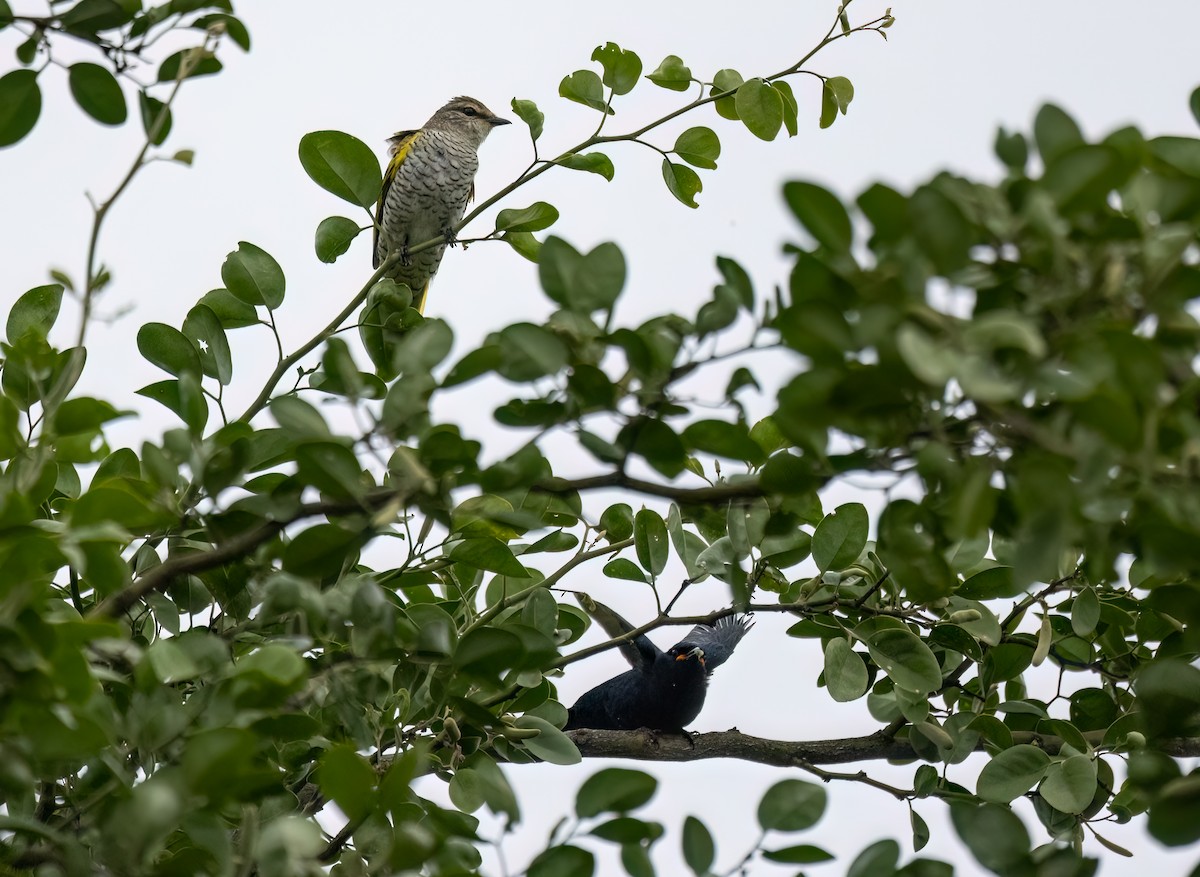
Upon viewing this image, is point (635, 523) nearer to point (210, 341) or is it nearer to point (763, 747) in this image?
point (763, 747)

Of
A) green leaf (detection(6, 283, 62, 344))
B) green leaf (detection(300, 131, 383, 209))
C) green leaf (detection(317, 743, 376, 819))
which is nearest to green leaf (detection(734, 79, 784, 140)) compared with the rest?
green leaf (detection(300, 131, 383, 209))

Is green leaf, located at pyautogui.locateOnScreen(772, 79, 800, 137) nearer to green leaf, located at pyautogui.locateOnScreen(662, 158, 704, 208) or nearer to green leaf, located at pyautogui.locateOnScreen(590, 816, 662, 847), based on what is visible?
green leaf, located at pyautogui.locateOnScreen(662, 158, 704, 208)

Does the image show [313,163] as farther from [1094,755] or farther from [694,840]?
[1094,755]

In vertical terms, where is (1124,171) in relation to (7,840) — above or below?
above

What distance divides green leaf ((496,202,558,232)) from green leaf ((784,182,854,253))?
113cm

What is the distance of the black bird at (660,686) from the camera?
2586 millimetres

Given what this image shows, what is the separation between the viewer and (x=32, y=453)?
4.17 feet

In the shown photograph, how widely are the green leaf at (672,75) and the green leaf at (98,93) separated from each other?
0.95m

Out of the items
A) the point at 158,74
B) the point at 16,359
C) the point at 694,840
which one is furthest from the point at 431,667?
the point at 158,74

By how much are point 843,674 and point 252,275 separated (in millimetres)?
982

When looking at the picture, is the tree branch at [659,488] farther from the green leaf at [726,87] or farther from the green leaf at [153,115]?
the green leaf at [726,87]

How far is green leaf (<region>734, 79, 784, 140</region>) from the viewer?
1.88 m

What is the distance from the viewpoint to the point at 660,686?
2.66 m

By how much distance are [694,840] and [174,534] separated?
673 millimetres
